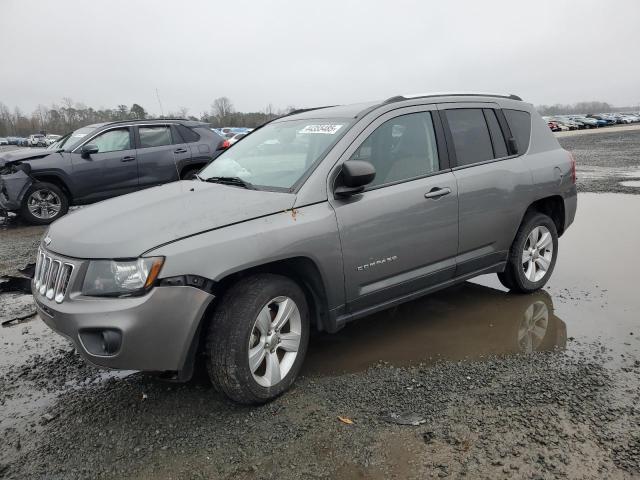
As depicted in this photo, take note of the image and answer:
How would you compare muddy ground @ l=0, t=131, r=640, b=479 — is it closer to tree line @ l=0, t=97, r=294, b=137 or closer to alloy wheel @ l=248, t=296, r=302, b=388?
alloy wheel @ l=248, t=296, r=302, b=388

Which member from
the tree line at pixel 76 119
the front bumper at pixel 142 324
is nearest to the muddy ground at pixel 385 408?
the front bumper at pixel 142 324

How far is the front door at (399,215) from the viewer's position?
334cm

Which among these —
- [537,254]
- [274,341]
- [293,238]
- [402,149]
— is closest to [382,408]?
[274,341]

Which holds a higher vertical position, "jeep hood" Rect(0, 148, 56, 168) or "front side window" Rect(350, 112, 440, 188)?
"jeep hood" Rect(0, 148, 56, 168)

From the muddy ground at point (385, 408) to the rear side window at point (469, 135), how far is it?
135cm

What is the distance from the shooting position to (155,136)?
31.1 ft

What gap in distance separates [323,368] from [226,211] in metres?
1.32

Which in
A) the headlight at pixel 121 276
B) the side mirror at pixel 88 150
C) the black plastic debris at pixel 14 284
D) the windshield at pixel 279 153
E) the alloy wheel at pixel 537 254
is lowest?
the alloy wheel at pixel 537 254

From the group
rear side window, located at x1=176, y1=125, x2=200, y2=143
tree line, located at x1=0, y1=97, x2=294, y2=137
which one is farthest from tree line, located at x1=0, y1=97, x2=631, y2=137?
rear side window, located at x1=176, y1=125, x2=200, y2=143

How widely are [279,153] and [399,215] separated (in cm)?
103

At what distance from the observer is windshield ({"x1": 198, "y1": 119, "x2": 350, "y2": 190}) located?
137 inches

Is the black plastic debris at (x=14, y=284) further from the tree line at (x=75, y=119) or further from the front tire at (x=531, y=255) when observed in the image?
the tree line at (x=75, y=119)

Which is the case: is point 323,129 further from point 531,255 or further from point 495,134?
point 531,255

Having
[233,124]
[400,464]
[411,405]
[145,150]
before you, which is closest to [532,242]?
[411,405]
